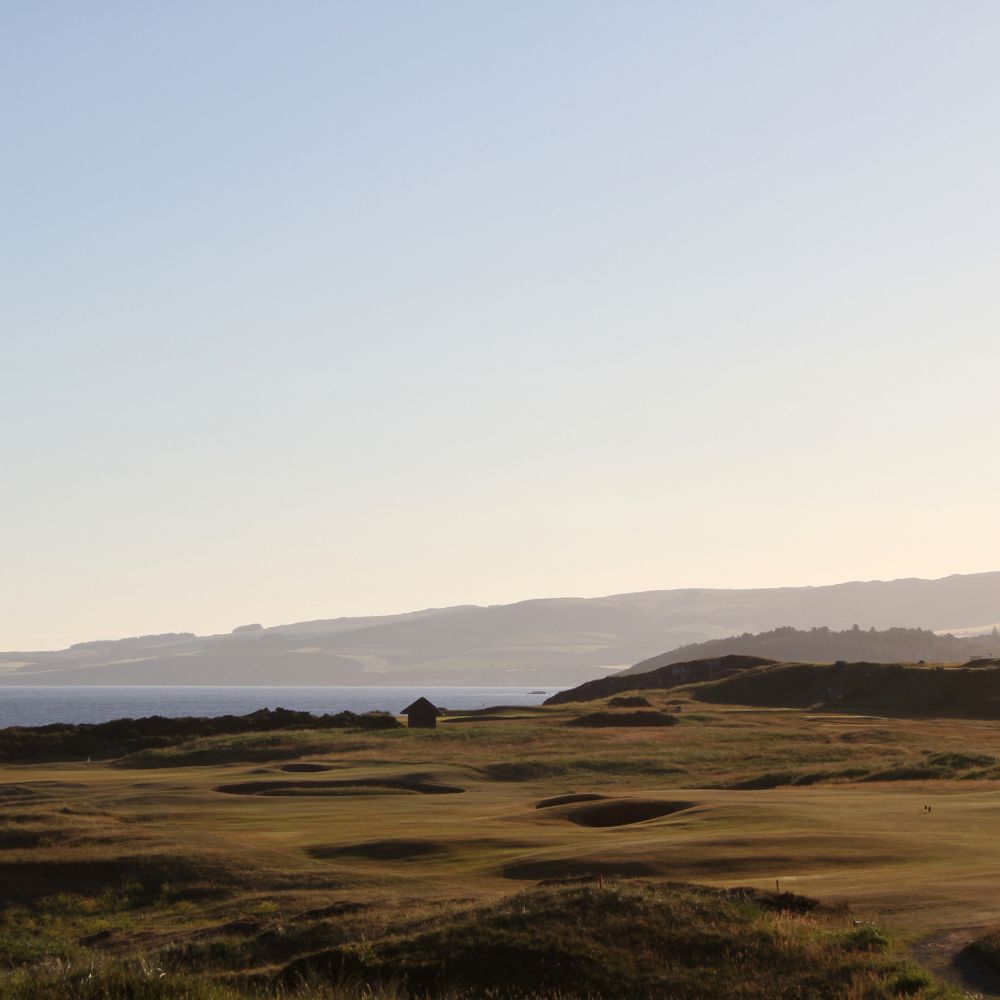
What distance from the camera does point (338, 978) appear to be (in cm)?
2002

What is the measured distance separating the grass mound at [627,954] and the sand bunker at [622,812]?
22353mm

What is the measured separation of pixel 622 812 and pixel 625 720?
178 ft

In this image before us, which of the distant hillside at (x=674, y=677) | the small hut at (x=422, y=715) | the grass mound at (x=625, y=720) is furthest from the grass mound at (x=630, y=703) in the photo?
the distant hillside at (x=674, y=677)

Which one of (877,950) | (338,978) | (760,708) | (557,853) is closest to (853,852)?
(557,853)

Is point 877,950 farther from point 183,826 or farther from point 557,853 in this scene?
point 183,826

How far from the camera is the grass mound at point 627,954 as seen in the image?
19188 mm

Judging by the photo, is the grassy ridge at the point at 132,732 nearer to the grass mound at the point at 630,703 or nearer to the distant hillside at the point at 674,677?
the grass mound at the point at 630,703

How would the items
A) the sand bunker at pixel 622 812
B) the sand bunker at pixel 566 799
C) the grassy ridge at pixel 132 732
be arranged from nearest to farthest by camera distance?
the sand bunker at pixel 622 812 < the sand bunker at pixel 566 799 < the grassy ridge at pixel 132 732

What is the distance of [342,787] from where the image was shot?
2331 inches

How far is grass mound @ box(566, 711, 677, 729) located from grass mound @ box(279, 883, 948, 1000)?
75.0 meters

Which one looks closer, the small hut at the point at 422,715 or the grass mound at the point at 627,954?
the grass mound at the point at 627,954

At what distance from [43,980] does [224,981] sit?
5156 mm

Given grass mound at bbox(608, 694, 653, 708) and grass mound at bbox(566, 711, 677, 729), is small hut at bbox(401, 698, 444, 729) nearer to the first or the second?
grass mound at bbox(566, 711, 677, 729)

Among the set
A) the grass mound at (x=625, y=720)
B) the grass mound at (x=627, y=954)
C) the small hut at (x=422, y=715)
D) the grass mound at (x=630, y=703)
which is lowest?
the grass mound at (x=625, y=720)
